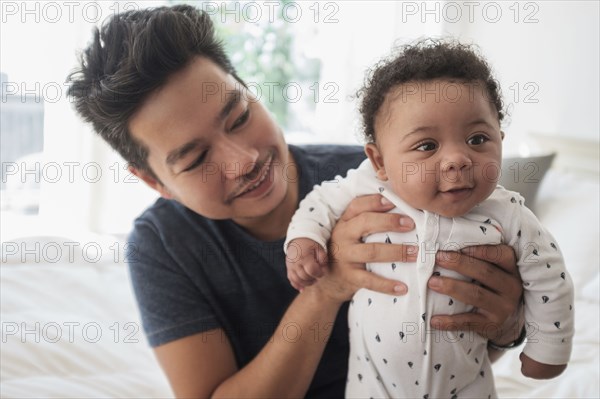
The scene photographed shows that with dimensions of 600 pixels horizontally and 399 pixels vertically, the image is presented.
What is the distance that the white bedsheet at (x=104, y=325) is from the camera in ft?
4.17

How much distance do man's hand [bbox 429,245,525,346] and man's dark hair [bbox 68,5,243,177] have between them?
0.57 metres

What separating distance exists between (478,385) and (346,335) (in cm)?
30

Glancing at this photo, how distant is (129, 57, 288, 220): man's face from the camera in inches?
41.3

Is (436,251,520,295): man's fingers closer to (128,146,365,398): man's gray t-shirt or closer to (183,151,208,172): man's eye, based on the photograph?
(128,146,365,398): man's gray t-shirt

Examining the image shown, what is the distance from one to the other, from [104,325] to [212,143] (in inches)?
28.1

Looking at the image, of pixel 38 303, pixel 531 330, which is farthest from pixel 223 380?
pixel 38 303

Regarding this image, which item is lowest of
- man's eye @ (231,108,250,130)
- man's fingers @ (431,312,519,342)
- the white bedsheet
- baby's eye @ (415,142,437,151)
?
the white bedsheet

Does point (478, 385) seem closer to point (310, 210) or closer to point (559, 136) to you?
point (310, 210)

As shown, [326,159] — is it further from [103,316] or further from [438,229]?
[103,316]

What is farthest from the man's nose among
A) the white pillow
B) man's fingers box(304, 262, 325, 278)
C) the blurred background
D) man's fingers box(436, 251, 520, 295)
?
the white pillow

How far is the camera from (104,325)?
5.02 feet

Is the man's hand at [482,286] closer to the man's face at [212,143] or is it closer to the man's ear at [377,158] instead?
the man's ear at [377,158]

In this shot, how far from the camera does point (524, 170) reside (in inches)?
70.7

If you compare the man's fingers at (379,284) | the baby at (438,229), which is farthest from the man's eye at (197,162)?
the man's fingers at (379,284)
